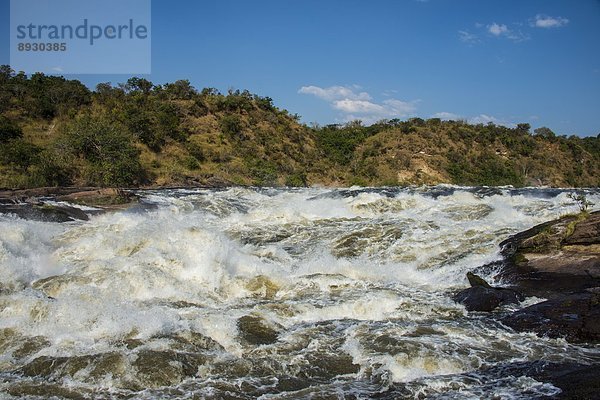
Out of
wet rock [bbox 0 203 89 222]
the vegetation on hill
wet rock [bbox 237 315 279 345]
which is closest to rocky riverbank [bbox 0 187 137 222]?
wet rock [bbox 0 203 89 222]

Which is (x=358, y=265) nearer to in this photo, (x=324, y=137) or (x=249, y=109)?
(x=249, y=109)

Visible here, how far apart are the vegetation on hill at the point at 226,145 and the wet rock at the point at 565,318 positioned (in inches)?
930

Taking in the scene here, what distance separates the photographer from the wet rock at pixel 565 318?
736cm

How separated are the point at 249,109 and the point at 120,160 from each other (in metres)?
22.5

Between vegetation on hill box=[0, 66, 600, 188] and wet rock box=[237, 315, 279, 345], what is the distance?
65.8 ft

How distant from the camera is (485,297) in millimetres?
9148

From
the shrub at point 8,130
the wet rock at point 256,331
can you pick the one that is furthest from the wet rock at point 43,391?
the shrub at point 8,130

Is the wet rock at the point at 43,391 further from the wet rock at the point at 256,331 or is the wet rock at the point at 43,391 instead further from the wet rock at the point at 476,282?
the wet rock at the point at 476,282

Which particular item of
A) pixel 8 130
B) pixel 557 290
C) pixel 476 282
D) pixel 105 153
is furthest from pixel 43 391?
pixel 8 130

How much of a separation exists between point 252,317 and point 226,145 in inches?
1369

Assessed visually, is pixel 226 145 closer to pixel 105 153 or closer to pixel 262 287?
pixel 105 153

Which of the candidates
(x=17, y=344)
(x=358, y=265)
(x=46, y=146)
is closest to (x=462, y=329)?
(x=358, y=265)

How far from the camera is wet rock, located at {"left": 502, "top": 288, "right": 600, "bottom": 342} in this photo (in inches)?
290

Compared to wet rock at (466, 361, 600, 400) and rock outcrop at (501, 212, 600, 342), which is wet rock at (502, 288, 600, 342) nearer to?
rock outcrop at (501, 212, 600, 342)
